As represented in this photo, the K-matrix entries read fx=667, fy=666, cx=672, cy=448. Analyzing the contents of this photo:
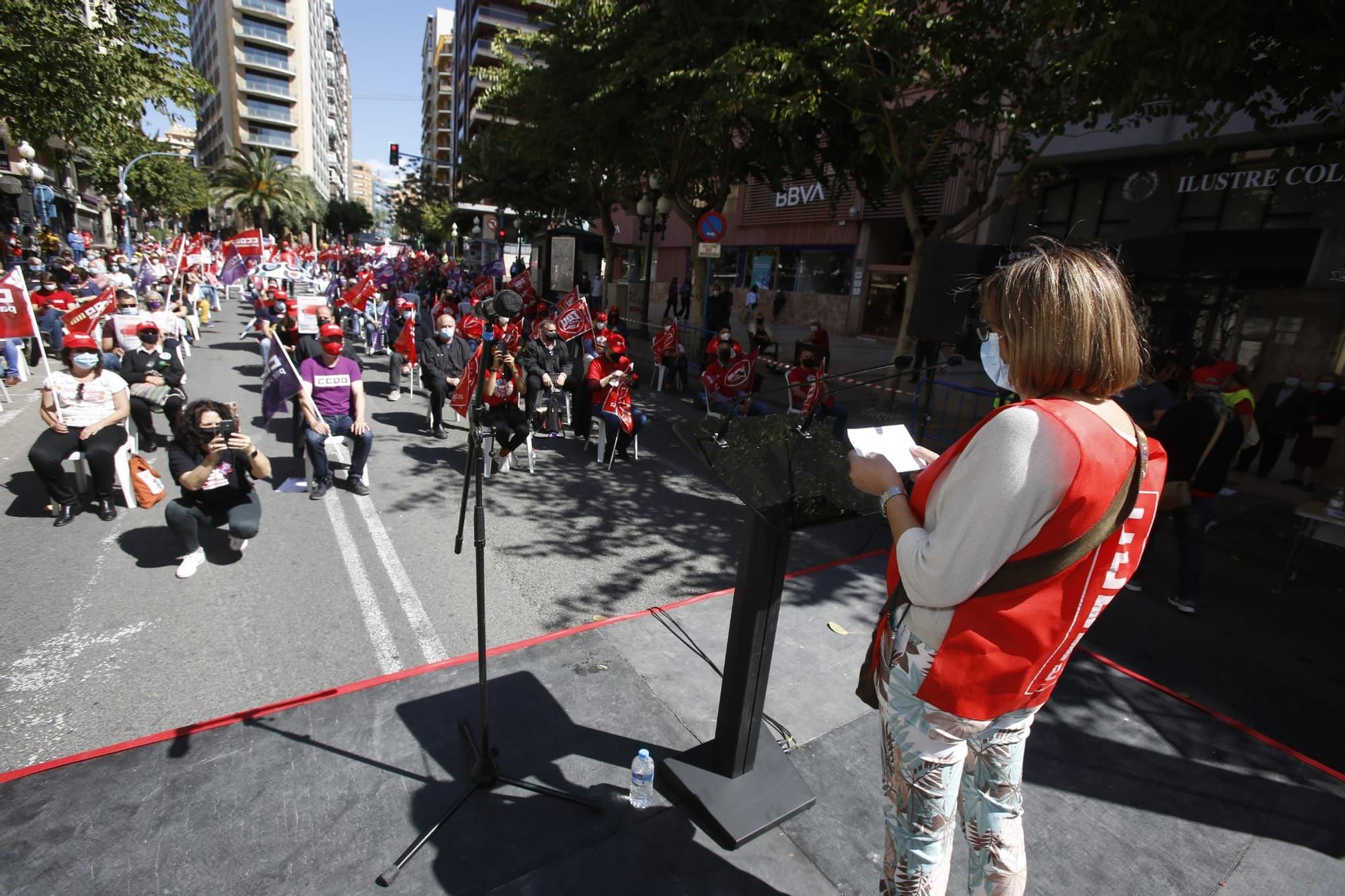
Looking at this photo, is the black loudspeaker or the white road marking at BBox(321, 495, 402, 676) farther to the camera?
the black loudspeaker

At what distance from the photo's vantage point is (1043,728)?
3.51m

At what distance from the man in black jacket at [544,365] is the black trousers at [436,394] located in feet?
3.97

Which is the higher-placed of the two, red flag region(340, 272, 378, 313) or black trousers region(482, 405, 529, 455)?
red flag region(340, 272, 378, 313)

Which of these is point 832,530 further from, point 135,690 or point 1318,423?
point 1318,423

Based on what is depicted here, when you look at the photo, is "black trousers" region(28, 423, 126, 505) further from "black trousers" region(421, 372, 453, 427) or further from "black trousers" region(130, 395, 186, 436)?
"black trousers" region(421, 372, 453, 427)

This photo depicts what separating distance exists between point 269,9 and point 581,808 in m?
92.9

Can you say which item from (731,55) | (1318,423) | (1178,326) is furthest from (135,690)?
(1178,326)

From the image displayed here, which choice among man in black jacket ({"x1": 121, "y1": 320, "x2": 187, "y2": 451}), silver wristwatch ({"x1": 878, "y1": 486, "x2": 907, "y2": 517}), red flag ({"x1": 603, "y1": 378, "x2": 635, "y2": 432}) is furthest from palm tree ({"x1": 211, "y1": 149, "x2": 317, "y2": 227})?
silver wristwatch ({"x1": 878, "y1": 486, "x2": 907, "y2": 517})

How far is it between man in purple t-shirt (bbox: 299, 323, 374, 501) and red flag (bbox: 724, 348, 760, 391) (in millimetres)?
5169

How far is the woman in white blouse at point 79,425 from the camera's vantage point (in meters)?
5.32

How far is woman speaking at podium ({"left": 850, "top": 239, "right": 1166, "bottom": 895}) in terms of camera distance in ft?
4.81

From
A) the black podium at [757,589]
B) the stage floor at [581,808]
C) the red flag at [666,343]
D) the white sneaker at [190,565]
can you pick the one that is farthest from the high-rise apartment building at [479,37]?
the black podium at [757,589]

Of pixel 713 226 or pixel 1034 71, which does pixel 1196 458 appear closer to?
pixel 1034 71

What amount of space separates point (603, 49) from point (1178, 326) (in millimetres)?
13256
